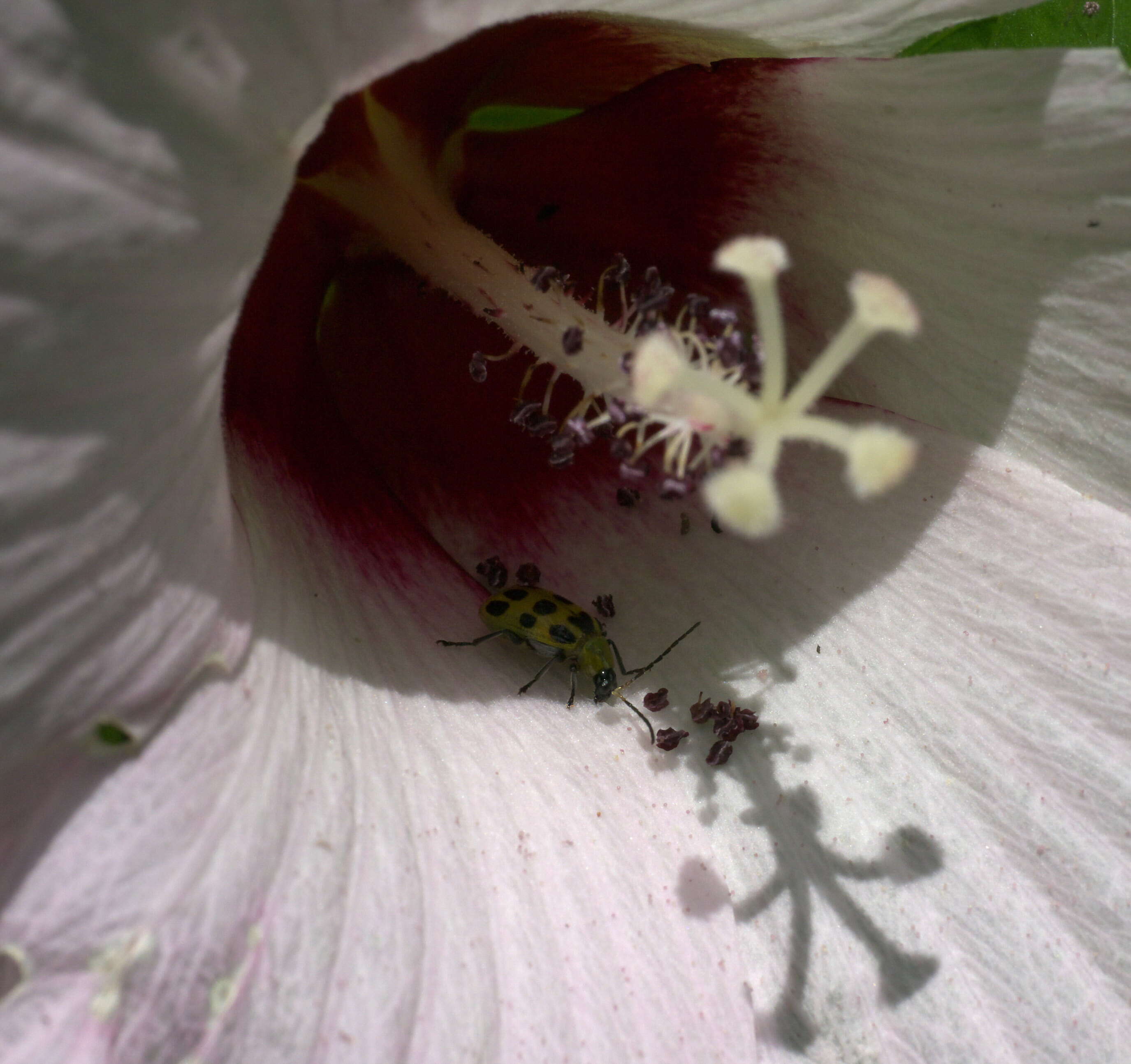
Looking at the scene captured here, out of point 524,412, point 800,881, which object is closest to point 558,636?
point 524,412

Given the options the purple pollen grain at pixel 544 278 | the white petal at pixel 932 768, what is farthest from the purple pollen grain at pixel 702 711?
the purple pollen grain at pixel 544 278

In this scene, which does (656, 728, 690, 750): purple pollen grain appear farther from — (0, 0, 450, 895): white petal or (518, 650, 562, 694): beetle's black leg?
(0, 0, 450, 895): white petal

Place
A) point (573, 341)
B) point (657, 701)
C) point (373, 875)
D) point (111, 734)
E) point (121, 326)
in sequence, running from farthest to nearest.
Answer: point (657, 701) → point (573, 341) → point (373, 875) → point (111, 734) → point (121, 326)

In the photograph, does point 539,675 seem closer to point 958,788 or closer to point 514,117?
point 958,788

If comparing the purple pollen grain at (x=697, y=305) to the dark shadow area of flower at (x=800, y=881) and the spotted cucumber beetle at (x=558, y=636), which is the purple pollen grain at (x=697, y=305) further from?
the dark shadow area of flower at (x=800, y=881)

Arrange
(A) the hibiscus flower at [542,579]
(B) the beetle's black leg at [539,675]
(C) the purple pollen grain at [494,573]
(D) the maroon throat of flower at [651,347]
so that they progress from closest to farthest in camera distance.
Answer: (A) the hibiscus flower at [542,579] → (D) the maroon throat of flower at [651,347] → (B) the beetle's black leg at [539,675] → (C) the purple pollen grain at [494,573]

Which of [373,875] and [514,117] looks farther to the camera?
[514,117]

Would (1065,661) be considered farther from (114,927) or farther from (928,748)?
(114,927)

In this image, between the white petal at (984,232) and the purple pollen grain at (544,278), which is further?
the purple pollen grain at (544,278)
